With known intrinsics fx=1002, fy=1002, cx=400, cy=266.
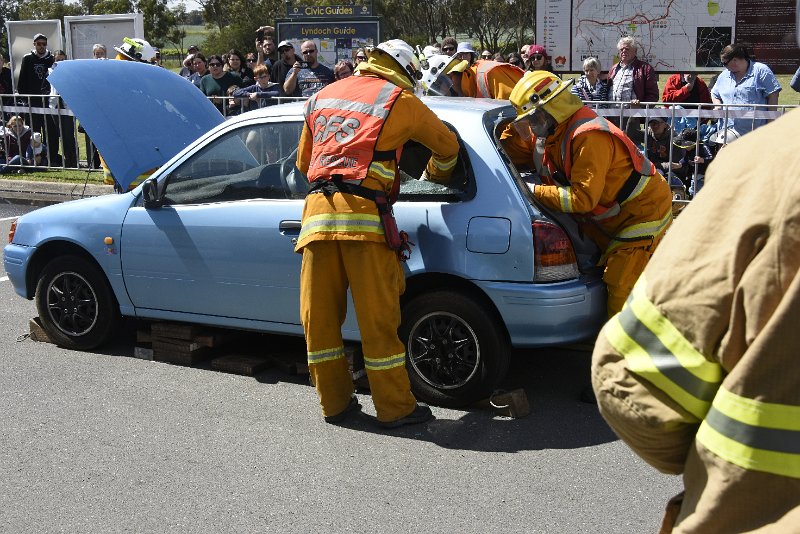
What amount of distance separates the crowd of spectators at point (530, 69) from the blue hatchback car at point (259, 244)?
4.45 feet

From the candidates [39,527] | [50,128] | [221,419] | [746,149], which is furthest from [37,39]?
[746,149]

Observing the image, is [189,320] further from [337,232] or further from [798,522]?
[798,522]

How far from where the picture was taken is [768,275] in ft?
5.19

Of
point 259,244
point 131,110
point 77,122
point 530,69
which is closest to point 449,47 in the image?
point 530,69

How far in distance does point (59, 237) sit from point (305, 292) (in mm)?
2175

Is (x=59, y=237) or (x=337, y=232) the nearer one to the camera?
(x=337, y=232)

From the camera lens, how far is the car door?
220 inches

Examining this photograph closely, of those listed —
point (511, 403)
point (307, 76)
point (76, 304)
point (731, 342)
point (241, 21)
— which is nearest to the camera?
point (731, 342)

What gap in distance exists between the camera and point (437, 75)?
23.9 ft

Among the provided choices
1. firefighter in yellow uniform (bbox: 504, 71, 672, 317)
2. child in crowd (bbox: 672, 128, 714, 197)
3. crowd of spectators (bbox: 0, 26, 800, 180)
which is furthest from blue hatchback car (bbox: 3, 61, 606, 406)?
child in crowd (bbox: 672, 128, 714, 197)

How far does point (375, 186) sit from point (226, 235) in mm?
1190

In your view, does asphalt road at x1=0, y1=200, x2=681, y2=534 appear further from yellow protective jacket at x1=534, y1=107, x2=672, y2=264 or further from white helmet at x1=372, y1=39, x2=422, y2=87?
white helmet at x1=372, y1=39, x2=422, y2=87

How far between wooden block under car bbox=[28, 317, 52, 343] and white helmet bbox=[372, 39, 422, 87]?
3.15 meters

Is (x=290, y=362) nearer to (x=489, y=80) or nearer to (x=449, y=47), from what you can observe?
(x=489, y=80)
